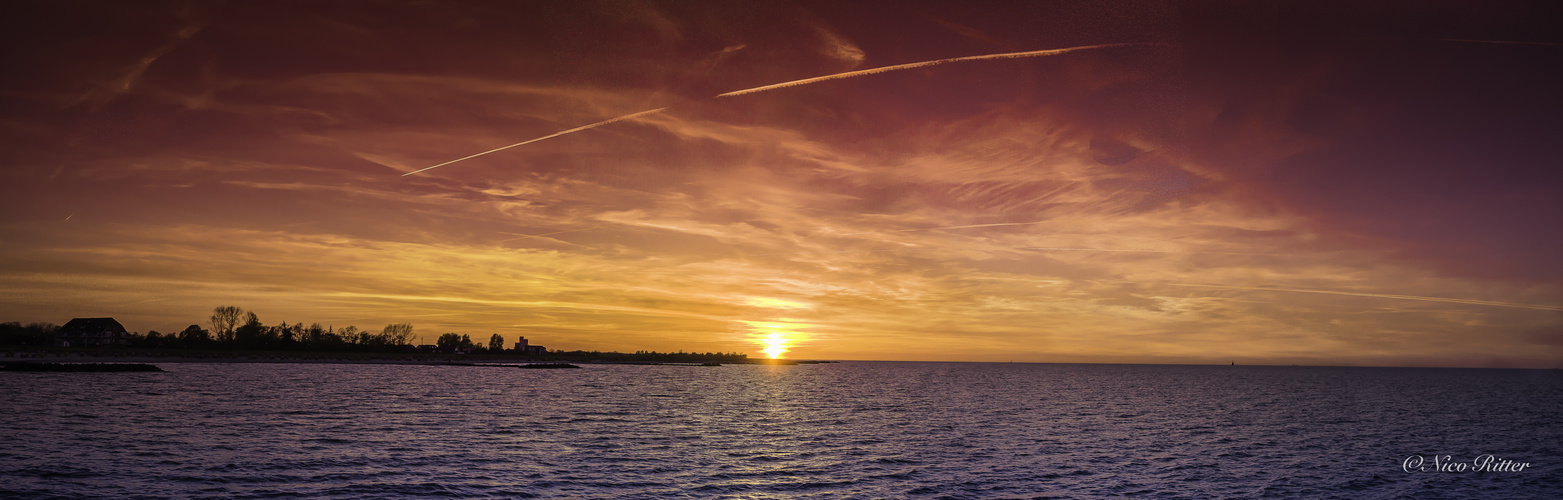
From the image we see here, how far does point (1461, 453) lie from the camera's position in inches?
2333

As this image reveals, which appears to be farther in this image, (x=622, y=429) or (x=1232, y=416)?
(x=1232, y=416)

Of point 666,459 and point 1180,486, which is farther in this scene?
point 666,459

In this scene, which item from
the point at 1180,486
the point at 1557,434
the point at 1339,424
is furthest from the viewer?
the point at 1339,424

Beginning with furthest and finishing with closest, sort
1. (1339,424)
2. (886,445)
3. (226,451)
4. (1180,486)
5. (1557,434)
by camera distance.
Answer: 1. (1339,424)
2. (1557,434)
3. (886,445)
4. (226,451)
5. (1180,486)

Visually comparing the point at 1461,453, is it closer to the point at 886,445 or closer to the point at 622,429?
the point at 886,445

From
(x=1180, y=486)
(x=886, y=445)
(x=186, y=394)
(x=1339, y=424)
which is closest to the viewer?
(x=1180, y=486)

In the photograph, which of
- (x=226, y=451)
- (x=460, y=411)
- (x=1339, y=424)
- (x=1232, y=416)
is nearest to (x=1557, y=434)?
(x=1339, y=424)

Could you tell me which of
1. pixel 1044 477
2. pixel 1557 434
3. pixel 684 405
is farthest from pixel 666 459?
pixel 1557 434

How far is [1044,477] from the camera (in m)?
43.5

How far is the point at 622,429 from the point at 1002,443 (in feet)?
98.8

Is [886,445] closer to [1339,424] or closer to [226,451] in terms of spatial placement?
[226,451]

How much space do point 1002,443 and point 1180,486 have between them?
17.9m

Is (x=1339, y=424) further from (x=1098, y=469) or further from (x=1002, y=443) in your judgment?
Answer: (x=1098, y=469)

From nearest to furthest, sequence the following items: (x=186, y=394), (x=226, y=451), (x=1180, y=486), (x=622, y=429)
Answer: (x=1180, y=486)
(x=226, y=451)
(x=622, y=429)
(x=186, y=394)
